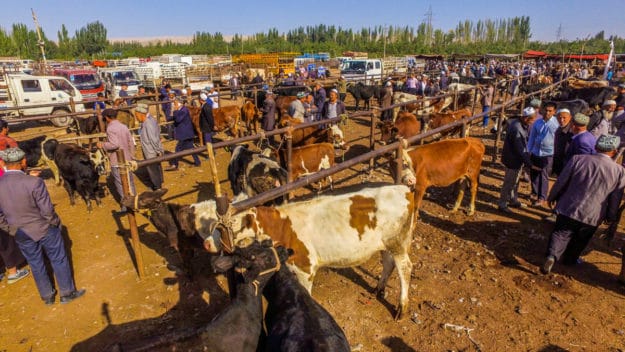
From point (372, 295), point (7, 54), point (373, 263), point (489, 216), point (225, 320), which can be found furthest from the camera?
point (7, 54)

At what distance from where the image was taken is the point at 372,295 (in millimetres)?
4621

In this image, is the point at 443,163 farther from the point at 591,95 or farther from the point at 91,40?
the point at 91,40

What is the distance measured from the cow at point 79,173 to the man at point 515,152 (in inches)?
339

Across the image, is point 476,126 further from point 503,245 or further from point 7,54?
point 7,54

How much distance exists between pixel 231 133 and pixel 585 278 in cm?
1165

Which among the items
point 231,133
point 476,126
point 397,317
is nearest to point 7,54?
point 231,133

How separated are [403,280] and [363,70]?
81.0 feet

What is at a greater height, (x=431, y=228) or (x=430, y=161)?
(x=430, y=161)

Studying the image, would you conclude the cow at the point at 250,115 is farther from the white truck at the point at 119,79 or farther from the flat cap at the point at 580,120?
the white truck at the point at 119,79

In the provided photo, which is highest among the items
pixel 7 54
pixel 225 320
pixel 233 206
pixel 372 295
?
pixel 7 54

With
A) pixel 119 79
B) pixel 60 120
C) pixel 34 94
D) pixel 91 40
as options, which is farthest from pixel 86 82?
pixel 91 40

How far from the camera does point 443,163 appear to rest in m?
6.63

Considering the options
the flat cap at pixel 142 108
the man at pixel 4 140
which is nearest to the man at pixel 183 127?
the flat cap at pixel 142 108

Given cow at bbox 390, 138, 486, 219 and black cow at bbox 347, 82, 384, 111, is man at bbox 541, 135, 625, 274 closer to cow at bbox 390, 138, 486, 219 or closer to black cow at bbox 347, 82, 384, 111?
cow at bbox 390, 138, 486, 219
